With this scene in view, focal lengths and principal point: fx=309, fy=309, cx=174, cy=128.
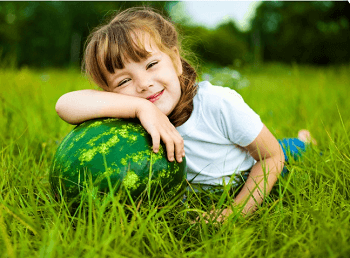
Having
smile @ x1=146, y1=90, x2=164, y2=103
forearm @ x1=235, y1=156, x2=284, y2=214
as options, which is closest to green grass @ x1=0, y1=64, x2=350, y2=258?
forearm @ x1=235, y1=156, x2=284, y2=214

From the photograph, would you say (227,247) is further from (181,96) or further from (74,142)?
(181,96)

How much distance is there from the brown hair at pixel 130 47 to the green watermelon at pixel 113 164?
1.60 ft

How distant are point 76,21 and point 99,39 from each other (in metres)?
25.5

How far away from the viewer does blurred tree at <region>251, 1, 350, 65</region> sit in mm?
25688

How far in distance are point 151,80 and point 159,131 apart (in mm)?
449

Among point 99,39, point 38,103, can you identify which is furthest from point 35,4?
point 99,39

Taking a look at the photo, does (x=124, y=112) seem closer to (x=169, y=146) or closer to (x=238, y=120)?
(x=169, y=146)

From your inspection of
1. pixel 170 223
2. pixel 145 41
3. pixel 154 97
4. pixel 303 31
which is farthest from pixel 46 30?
pixel 170 223

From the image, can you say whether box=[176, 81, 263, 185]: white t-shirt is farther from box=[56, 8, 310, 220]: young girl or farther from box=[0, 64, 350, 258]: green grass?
box=[0, 64, 350, 258]: green grass

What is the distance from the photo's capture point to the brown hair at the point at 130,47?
6.88 feet

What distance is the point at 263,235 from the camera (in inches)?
61.7

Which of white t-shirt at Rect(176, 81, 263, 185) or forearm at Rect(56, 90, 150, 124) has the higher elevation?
forearm at Rect(56, 90, 150, 124)

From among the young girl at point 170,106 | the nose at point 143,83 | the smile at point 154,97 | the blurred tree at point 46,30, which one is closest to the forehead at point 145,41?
the young girl at point 170,106

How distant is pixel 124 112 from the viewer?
77.5 inches
